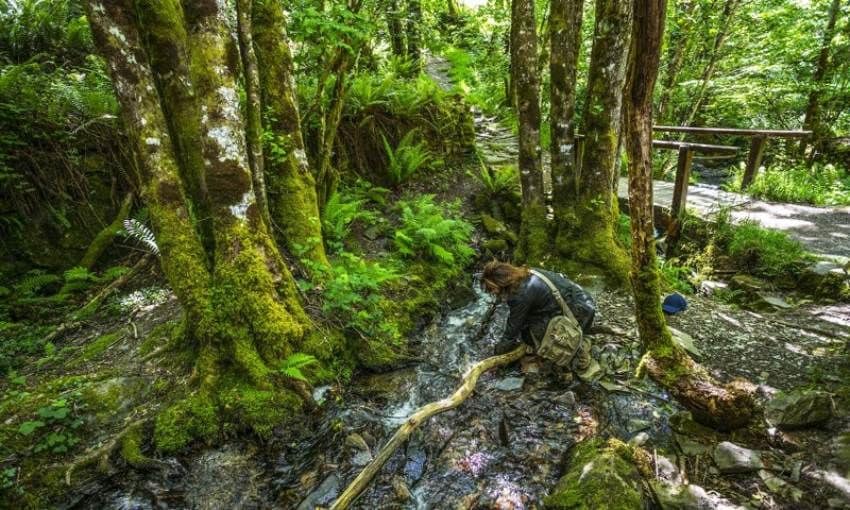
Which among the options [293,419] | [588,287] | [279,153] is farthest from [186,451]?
[588,287]

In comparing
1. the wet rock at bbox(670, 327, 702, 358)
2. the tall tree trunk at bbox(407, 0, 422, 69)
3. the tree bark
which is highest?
the tall tree trunk at bbox(407, 0, 422, 69)

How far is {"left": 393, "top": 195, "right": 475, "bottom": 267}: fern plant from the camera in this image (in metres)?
6.64

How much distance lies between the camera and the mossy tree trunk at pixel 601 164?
573cm

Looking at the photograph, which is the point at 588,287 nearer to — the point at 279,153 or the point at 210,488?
the point at 279,153

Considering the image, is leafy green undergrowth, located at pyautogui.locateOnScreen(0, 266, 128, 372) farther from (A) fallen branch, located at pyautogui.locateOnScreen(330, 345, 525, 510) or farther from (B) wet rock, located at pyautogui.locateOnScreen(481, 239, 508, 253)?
(B) wet rock, located at pyautogui.locateOnScreen(481, 239, 508, 253)

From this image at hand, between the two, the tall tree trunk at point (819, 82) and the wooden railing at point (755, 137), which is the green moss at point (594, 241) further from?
the tall tree trunk at point (819, 82)

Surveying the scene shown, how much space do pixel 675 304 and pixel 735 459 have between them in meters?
2.43

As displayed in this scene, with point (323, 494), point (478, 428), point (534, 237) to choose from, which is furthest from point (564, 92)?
point (323, 494)

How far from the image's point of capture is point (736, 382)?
3.80 metres

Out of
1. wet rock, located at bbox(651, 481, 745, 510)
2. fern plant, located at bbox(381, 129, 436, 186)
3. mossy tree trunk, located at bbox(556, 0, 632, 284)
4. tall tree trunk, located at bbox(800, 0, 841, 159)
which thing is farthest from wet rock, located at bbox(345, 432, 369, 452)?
tall tree trunk, located at bbox(800, 0, 841, 159)

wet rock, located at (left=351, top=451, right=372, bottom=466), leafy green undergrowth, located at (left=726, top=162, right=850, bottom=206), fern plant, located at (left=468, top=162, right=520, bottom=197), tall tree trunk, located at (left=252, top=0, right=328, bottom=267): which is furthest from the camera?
fern plant, located at (left=468, top=162, right=520, bottom=197)

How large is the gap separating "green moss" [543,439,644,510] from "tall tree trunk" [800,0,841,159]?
12.3m

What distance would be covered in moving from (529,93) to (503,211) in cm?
281

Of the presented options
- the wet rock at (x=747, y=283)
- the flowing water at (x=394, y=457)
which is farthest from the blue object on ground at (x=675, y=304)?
the flowing water at (x=394, y=457)
